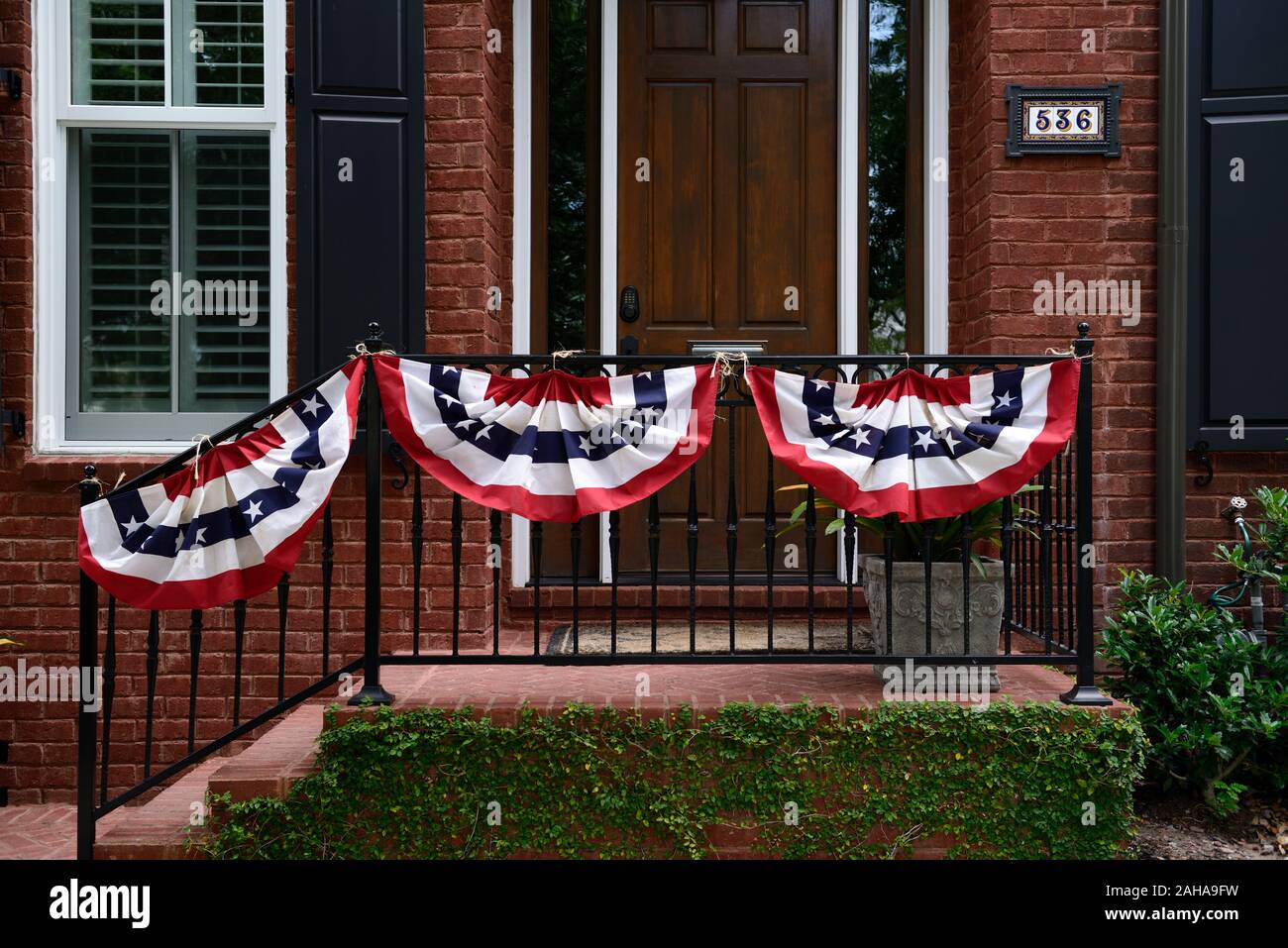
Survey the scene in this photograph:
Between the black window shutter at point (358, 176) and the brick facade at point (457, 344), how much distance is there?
0.09 metres

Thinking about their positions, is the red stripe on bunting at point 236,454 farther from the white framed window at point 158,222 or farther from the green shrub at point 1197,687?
the green shrub at point 1197,687

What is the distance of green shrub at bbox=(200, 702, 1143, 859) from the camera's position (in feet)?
10.1

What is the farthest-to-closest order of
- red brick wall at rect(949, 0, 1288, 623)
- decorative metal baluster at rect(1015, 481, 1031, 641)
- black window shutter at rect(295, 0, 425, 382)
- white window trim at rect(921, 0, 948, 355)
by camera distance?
1. white window trim at rect(921, 0, 948, 355)
2. red brick wall at rect(949, 0, 1288, 623)
3. black window shutter at rect(295, 0, 425, 382)
4. decorative metal baluster at rect(1015, 481, 1031, 641)

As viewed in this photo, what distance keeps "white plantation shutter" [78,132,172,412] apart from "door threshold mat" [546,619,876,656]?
213 centimetres

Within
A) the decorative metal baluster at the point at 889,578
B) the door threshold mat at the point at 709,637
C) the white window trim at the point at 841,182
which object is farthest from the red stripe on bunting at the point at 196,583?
the decorative metal baluster at the point at 889,578

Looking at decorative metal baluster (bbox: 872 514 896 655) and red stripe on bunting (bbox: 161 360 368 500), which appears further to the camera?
decorative metal baluster (bbox: 872 514 896 655)

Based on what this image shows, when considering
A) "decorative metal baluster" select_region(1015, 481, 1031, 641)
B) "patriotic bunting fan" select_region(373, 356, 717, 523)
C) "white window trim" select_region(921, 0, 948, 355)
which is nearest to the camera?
"patriotic bunting fan" select_region(373, 356, 717, 523)

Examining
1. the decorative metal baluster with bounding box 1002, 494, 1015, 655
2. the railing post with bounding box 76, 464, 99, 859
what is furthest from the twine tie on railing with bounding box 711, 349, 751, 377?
the railing post with bounding box 76, 464, 99, 859

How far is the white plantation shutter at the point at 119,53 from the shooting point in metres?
4.26

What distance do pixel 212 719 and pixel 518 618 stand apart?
1373mm

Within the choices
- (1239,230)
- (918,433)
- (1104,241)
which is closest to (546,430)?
(918,433)

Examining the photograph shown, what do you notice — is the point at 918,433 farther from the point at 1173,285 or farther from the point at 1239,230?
the point at 1239,230

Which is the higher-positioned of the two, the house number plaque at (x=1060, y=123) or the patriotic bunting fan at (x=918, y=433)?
the house number plaque at (x=1060, y=123)

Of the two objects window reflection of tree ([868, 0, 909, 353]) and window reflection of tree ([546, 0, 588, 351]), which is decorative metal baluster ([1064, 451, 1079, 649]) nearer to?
window reflection of tree ([868, 0, 909, 353])
